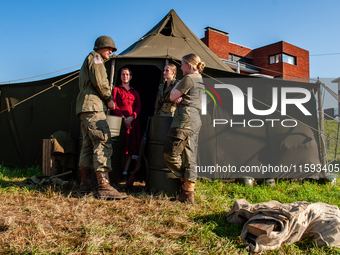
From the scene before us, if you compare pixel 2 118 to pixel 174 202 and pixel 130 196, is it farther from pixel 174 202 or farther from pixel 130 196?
pixel 174 202

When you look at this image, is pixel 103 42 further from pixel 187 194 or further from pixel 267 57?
pixel 267 57

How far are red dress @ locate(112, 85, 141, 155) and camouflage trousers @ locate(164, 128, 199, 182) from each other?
103cm

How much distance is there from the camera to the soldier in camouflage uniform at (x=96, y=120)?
3418mm

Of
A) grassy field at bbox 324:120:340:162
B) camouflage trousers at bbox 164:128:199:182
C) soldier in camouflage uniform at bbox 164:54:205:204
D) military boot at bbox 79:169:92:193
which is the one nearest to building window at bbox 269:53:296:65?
grassy field at bbox 324:120:340:162

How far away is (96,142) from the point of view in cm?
346

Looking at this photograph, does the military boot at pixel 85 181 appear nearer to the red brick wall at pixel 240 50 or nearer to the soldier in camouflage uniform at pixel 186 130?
the soldier in camouflage uniform at pixel 186 130

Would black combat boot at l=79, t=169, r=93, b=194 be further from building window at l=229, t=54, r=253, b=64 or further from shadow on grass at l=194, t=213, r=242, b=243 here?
building window at l=229, t=54, r=253, b=64

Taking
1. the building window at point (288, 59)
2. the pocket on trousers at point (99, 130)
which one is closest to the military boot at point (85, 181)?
the pocket on trousers at point (99, 130)

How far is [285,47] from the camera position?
85.5ft

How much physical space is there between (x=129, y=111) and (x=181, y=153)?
56.5 inches

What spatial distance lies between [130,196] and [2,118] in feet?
13.7

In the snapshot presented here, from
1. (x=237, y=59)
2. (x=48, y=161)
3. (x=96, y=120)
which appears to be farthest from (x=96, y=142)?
(x=237, y=59)

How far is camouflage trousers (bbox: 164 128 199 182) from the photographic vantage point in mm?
3322

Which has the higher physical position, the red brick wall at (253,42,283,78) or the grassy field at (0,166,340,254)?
the red brick wall at (253,42,283,78)
